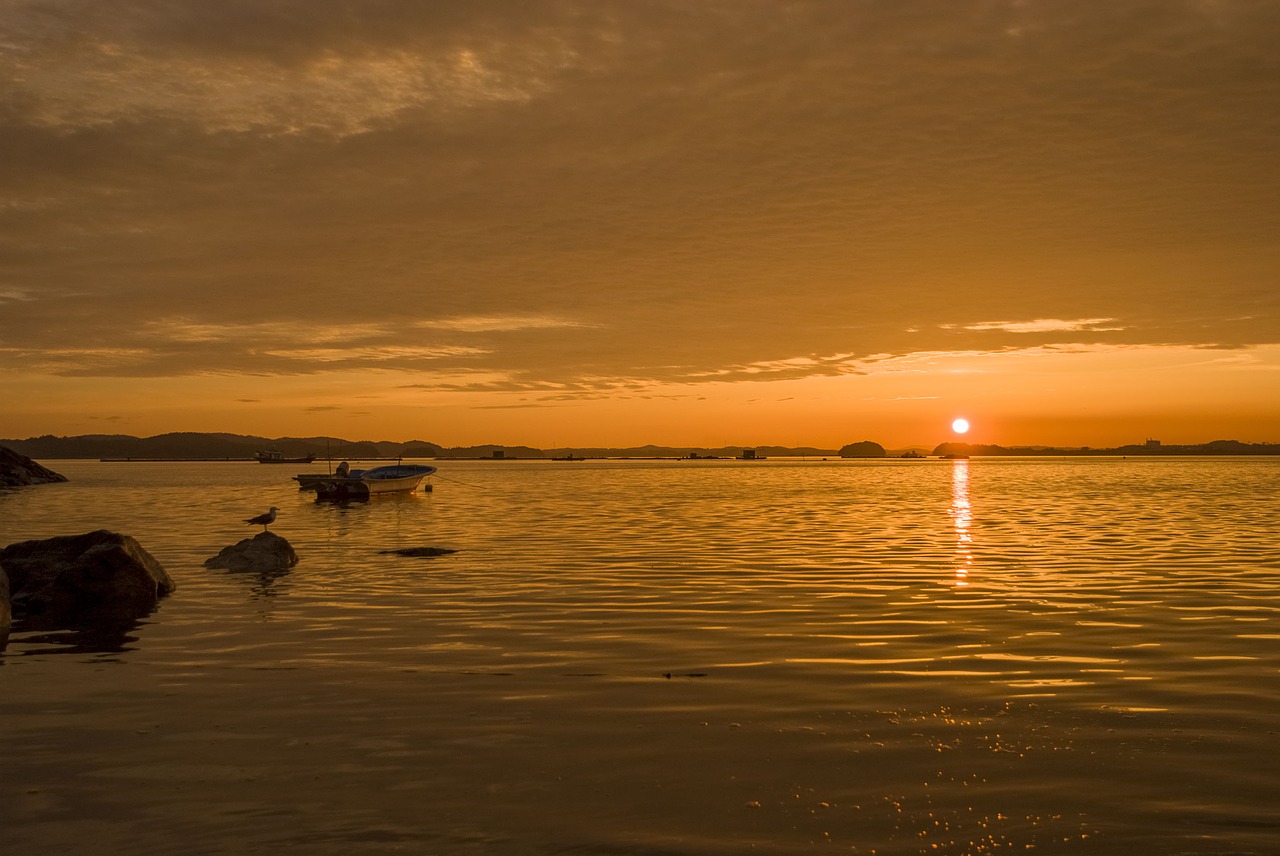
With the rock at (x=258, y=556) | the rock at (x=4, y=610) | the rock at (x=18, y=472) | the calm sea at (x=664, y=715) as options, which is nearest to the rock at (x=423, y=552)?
the rock at (x=258, y=556)

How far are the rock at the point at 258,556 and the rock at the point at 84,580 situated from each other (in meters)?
3.91

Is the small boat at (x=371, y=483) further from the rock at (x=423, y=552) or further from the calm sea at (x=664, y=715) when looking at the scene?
the calm sea at (x=664, y=715)

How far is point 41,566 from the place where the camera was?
2178 cm

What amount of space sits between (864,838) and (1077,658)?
27.0 ft

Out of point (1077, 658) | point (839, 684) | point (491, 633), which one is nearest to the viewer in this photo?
point (839, 684)

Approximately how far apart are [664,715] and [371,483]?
6484 centimetres

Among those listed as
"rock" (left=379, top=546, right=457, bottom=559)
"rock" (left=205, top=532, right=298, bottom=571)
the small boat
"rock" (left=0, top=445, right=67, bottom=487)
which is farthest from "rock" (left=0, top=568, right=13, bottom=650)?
"rock" (left=0, top=445, right=67, bottom=487)

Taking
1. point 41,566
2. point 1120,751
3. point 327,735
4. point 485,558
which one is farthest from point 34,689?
point 485,558

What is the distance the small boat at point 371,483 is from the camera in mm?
70500

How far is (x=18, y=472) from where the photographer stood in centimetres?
9775

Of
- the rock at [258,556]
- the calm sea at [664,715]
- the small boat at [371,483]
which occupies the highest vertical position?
the small boat at [371,483]

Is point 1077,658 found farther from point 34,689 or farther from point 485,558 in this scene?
point 485,558

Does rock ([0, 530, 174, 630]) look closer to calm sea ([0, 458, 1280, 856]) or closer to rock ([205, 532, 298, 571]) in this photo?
calm sea ([0, 458, 1280, 856])

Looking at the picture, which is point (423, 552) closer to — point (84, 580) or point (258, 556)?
point (258, 556)
